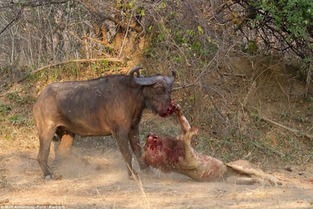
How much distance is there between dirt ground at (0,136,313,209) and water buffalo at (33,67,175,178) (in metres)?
0.53

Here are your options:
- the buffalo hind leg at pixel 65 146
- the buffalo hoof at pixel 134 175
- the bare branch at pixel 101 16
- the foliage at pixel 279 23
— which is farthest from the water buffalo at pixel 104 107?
the foliage at pixel 279 23

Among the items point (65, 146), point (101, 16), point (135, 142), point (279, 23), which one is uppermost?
point (279, 23)

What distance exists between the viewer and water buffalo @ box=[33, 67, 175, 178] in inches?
393

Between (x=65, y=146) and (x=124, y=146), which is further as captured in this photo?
(x=65, y=146)

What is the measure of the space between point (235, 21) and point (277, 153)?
8.66ft

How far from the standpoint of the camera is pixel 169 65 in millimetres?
12336

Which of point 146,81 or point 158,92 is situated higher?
point 146,81

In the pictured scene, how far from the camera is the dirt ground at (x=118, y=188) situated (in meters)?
7.81

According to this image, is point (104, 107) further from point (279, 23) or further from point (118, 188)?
point (279, 23)

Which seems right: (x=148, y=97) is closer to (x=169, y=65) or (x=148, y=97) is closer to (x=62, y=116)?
(x=62, y=116)

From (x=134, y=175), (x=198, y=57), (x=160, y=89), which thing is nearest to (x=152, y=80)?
(x=160, y=89)

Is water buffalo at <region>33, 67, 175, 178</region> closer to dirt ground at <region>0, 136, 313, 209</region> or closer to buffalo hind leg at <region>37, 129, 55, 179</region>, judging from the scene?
buffalo hind leg at <region>37, 129, 55, 179</region>

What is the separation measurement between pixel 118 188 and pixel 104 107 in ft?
5.61

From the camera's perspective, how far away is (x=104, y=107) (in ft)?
33.3
